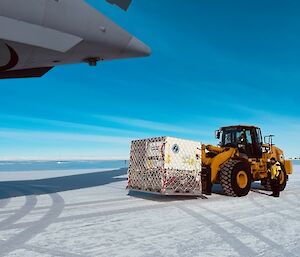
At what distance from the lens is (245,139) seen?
1194 cm

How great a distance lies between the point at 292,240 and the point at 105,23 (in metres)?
6.46

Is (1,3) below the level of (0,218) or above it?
above

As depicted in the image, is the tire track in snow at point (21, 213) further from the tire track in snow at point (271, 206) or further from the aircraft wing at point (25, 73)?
the tire track in snow at point (271, 206)

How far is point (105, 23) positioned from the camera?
25.5 ft

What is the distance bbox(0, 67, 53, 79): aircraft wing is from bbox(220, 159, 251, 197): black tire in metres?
6.70

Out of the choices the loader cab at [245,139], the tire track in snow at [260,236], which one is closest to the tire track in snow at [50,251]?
the tire track in snow at [260,236]

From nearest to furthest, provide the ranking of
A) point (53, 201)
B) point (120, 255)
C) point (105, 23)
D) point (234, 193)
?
point (120, 255), point (105, 23), point (53, 201), point (234, 193)

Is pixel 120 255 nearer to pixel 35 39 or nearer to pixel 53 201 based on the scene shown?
pixel 35 39

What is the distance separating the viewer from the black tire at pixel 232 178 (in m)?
10.4

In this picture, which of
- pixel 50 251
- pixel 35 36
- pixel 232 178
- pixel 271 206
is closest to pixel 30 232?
pixel 50 251

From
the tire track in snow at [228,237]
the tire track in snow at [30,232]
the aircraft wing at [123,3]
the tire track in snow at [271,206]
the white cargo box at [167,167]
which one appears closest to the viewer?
the tire track in snow at [228,237]

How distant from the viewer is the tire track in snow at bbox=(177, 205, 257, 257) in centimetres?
445

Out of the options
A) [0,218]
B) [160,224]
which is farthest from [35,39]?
[160,224]

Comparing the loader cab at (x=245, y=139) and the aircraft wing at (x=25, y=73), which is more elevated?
the aircraft wing at (x=25, y=73)
